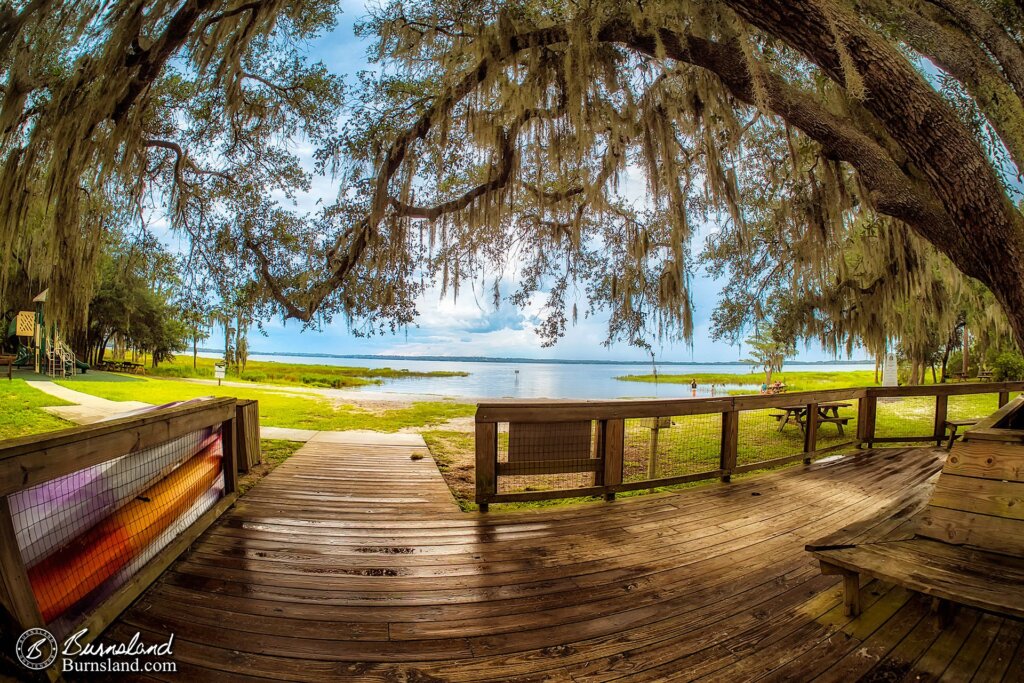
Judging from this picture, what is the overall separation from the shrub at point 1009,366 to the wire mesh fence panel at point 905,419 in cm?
546

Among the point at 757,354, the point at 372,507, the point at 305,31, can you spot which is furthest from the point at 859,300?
the point at 757,354

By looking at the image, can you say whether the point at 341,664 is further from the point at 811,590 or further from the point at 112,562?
the point at 811,590

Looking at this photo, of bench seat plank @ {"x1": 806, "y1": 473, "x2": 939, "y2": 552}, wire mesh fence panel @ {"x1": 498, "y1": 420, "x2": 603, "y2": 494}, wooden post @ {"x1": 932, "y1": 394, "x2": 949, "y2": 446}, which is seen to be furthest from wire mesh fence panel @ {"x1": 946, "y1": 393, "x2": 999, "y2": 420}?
wire mesh fence panel @ {"x1": 498, "y1": 420, "x2": 603, "y2": 494}

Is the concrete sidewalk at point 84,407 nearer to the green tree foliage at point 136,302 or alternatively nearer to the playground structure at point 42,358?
the green tree foliage at point 136,302

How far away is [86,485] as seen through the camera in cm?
195

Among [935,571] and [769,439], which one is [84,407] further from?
[769,439]

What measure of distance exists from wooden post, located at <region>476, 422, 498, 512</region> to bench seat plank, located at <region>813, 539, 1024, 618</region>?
219 cm

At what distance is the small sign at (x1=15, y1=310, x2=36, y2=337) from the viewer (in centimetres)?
1022

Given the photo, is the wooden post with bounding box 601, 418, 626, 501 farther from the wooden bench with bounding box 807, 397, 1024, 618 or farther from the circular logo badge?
the circular logo badge

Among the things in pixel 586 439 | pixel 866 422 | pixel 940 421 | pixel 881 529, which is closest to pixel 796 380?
pixel 940 421

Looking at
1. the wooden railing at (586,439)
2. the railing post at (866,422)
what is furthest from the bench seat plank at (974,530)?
the railing post at (866,422)

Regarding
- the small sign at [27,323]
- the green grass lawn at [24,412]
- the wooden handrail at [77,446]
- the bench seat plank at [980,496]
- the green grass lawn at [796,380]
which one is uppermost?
the small sign at [27,323]

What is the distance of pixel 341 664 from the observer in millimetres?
1591

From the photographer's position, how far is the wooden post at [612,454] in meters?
3.51
